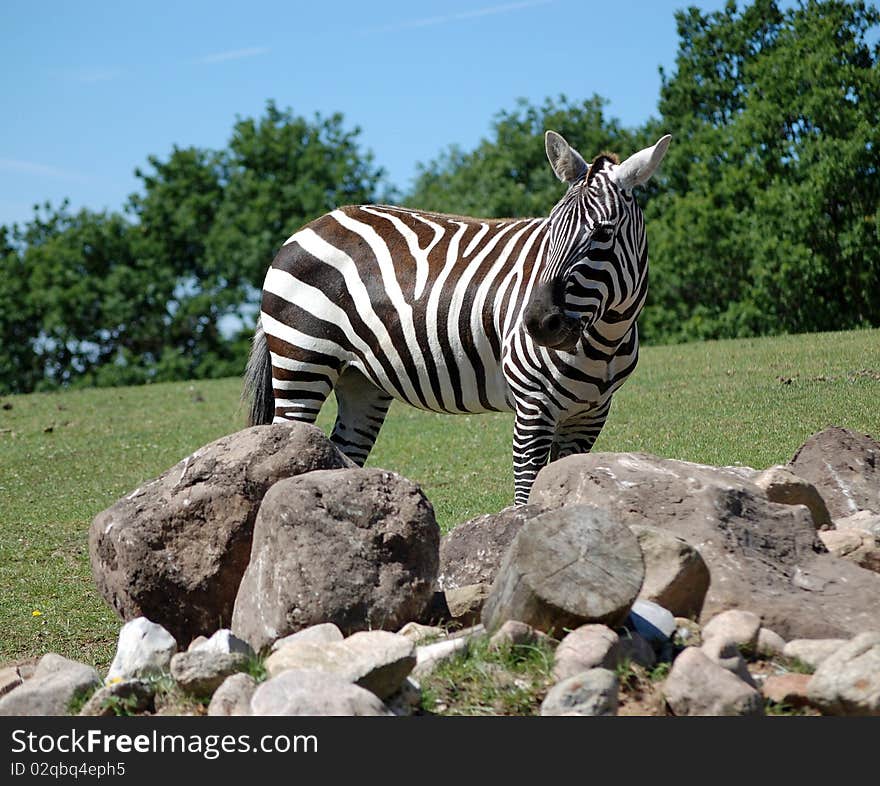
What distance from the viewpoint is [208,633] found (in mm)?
5777

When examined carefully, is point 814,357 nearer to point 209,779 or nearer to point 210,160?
point 209,779

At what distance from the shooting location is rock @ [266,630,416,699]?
4.19 metres

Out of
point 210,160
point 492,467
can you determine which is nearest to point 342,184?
point 210,160

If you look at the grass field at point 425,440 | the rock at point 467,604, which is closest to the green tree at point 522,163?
the grass field at point 425,440

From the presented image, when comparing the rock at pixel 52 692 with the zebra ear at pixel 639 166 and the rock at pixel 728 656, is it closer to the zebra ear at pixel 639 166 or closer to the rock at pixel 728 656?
the rock at pixel 728 656

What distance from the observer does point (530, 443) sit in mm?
6965

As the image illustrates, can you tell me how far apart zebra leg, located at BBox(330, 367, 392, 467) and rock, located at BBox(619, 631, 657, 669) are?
4.00 metres

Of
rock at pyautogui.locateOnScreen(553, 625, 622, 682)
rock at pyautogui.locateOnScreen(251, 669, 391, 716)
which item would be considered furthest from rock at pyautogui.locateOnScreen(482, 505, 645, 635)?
rock at pyautogui.locateOnScreen(251, 669, 391, 716)

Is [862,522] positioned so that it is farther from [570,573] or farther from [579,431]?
[570,573]

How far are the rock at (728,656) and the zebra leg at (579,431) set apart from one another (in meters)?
2.95

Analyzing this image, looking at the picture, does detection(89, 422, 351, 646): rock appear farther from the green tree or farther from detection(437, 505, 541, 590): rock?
the green tree

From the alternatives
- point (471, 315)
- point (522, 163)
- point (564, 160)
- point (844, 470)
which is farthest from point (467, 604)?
point (522, 163)

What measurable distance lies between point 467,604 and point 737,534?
136cm

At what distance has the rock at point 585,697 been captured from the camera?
4078 mm
